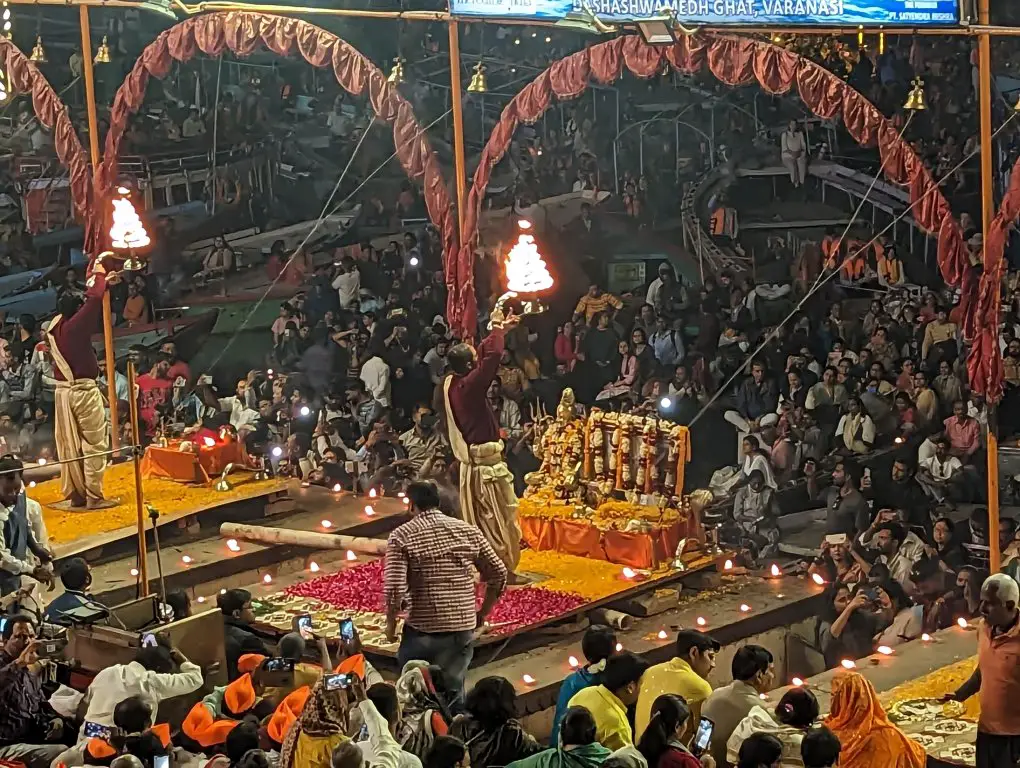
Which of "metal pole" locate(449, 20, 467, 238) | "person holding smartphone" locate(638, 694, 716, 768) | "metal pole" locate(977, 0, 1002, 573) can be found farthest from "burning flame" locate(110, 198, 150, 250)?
"person holding smartphone" locate(638, 694, 716, 768)

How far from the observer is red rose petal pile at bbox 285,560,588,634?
1233 cm

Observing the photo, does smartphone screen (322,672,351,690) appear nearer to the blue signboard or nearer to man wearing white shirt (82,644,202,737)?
man wearing white shirt (82,644,202,737)

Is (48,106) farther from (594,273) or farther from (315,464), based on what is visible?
(594,273)

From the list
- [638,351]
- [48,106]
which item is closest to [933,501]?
[638,351]

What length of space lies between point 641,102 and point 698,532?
16.0ft

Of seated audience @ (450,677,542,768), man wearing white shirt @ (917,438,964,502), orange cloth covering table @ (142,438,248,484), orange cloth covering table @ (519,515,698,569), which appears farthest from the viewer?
orange cloth covering table @ (142,438,248,484)

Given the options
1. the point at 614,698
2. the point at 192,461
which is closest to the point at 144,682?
the point at 614,698

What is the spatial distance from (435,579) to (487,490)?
2652mm

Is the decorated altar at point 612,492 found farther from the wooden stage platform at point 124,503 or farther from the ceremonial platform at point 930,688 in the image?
the wooden stage platform at point 124,503

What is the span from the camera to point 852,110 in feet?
37.3

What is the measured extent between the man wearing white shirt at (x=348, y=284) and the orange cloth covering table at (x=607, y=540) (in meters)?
4.37

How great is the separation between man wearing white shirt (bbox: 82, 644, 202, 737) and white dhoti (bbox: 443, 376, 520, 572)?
3.74m

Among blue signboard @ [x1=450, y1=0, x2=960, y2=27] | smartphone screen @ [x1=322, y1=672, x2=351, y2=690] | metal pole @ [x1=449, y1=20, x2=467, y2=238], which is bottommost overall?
smartphone screen @ [x1=322, y1=672, x2=351, y2=690]

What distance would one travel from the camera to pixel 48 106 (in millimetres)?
15414
